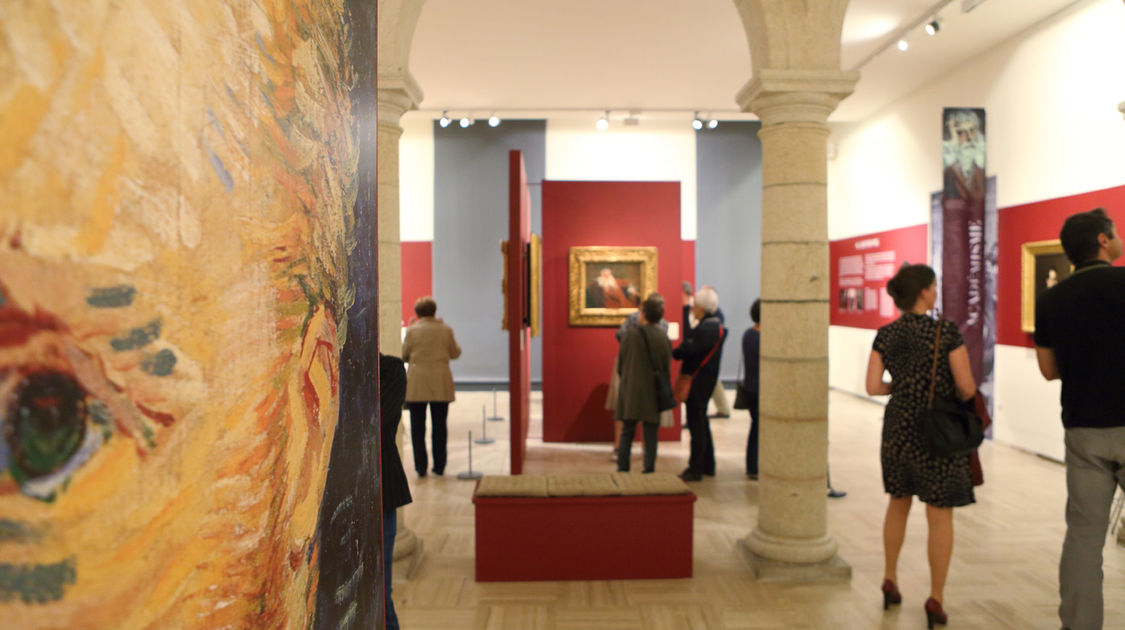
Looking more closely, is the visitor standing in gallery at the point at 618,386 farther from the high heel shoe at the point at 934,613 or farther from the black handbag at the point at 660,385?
the high heel shoe at the point at 934,613

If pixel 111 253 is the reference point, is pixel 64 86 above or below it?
above

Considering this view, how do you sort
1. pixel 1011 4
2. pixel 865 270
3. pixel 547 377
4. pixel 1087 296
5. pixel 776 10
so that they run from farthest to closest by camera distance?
pixel 865 270
pixel 547 377
pixel 1011 4
pixel 776 10
pixel 1087 296

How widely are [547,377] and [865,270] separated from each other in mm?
6756

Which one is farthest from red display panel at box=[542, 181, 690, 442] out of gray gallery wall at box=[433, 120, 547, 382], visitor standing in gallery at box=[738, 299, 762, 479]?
gray gallery wall at box=[433, 120, 547, 382]

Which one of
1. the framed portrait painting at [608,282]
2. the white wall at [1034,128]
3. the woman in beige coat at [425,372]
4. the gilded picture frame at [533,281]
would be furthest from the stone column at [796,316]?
the white wall at [1034,128]

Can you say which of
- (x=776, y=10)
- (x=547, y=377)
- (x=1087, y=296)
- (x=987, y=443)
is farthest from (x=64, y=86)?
(x=987, y=443)

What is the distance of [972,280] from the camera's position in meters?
8.56

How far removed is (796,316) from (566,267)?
4.44m

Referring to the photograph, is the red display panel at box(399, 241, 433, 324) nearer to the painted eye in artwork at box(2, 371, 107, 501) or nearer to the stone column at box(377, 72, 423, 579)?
the stone column at box(377, 72, 423, 579)

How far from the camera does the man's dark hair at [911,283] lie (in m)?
3.54

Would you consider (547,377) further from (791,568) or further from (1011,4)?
(1011,4)

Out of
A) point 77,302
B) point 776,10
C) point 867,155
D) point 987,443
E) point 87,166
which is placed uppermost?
point 867,155

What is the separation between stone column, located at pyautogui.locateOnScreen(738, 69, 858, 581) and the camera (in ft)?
13.8

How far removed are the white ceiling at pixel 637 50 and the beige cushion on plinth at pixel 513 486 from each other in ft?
18.2
